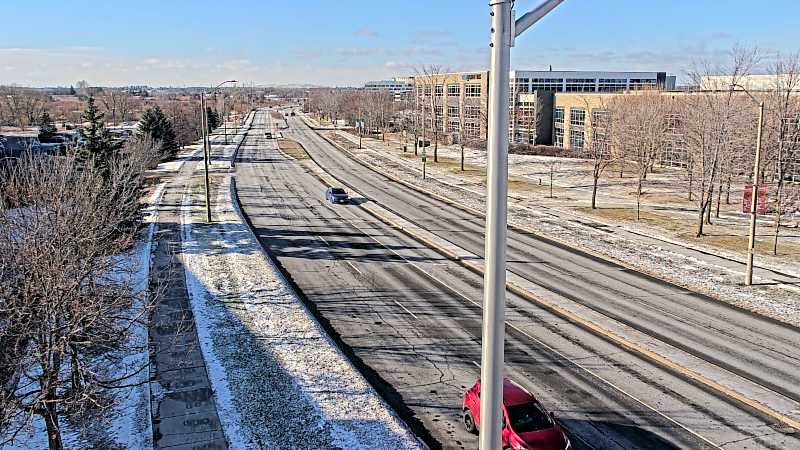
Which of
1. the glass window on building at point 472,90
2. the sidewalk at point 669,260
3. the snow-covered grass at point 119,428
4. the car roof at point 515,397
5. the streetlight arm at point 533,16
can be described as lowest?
the snow-covered grass at point 119,428

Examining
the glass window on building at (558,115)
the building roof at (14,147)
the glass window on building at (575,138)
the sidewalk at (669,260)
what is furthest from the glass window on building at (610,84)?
the building roof at (14,147)

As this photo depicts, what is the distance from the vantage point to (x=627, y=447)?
13.4 meters

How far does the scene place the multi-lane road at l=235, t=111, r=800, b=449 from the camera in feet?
47.8

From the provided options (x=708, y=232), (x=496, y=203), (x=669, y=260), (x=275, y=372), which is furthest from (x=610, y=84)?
(x=496, y=203)

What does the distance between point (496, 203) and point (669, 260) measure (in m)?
27.2

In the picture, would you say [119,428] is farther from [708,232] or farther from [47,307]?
[708,232]

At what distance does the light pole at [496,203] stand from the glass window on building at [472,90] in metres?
87.9

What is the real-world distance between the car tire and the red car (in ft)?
0.50

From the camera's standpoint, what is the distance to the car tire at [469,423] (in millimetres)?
14055

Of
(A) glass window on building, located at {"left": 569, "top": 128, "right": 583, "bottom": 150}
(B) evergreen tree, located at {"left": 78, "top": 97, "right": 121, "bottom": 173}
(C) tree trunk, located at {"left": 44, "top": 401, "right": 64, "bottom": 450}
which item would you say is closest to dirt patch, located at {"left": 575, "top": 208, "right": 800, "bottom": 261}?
(B) evergreen tree, located at {"left": 78, "top": 97, "right": 121, "bottom": 173}

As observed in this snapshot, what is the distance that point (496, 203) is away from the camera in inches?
200

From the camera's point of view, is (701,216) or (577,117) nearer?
(701,216)

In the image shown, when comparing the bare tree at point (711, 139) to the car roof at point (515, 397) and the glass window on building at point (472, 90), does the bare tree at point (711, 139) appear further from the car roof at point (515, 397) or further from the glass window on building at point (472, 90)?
the glass window on building at point (472, 90)

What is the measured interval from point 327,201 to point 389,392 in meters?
31.4
